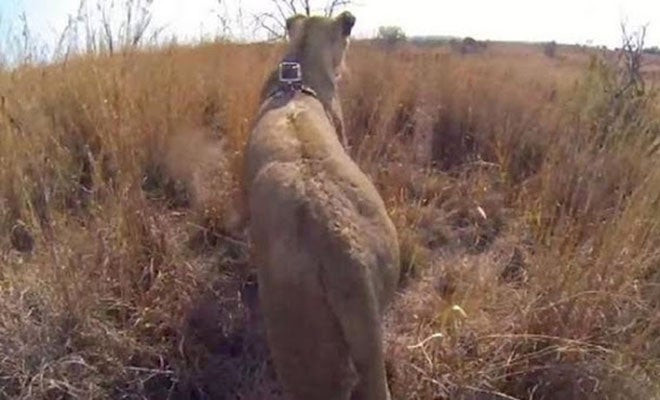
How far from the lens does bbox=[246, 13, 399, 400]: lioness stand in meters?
2.48

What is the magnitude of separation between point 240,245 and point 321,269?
5.93ft

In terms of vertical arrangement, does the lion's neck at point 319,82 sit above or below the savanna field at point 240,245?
above

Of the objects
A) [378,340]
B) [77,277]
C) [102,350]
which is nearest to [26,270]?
[77,277]

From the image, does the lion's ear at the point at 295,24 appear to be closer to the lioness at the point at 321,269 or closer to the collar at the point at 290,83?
the collar at the point at 290,83

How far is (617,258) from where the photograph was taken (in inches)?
146

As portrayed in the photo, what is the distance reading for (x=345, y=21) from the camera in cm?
452

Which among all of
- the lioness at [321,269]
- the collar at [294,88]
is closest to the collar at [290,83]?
the collar at [294,88]

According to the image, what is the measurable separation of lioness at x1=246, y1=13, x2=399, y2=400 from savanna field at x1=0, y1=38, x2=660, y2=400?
32.9 inches

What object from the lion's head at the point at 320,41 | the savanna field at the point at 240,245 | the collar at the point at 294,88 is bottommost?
the savanna field at the point at 240,245

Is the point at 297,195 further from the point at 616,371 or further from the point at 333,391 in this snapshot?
the point at 616,371

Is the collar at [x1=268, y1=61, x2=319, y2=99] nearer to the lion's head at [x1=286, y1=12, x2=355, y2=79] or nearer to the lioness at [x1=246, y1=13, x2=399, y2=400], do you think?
the lion's head at [x1=286, y1=12, x2=355, y2=79]

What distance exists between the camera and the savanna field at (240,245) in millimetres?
3406

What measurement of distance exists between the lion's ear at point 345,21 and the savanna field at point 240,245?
83 centimetres

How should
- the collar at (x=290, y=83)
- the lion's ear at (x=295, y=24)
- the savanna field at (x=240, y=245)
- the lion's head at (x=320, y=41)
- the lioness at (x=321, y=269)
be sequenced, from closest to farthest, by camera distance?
1. the lioness at (x=321, y=269)
2. the savanna field at (x=240, y=245)
3. the collar at (x=290, y=83)
4. the lion's head at (x=320, y=41)
5. the lion's ear at (x=295, y=24)
